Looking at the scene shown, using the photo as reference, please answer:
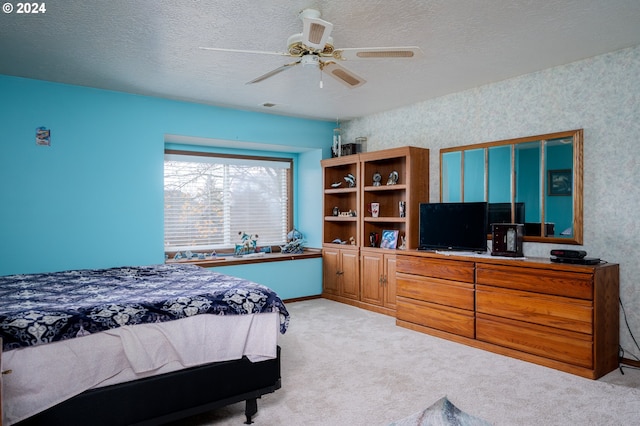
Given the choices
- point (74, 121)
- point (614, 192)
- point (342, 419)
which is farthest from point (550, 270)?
point (74, 121)

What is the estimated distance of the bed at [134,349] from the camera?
6.54ft

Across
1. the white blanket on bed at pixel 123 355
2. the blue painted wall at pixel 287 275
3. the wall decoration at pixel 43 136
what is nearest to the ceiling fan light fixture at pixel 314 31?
the white blanket on bed at pixel 123 355

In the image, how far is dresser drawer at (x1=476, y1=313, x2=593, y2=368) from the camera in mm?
3229

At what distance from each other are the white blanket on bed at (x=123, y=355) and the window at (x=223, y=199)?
3.29 metres

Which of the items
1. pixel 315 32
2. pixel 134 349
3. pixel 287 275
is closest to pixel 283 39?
pixel 315 32

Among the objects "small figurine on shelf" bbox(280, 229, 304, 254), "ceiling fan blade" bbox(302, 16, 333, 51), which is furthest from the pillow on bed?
"small figurine on shelf" bbox(280, 229, 304, 254)

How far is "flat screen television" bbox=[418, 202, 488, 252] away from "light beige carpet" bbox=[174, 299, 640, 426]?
982mm

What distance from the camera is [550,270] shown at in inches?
134

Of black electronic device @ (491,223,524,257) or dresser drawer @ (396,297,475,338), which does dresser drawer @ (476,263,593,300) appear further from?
dresser drawer @ (396,297,475,338)

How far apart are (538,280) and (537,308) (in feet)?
0.77

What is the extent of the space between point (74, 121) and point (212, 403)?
3.45 meters

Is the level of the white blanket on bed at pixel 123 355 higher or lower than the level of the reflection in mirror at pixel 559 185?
lower

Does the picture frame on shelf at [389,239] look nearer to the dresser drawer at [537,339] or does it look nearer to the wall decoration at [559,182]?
the dresser drawer at [537,339]

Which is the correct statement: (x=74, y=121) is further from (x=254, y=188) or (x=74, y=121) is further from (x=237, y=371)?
(x=237, y=371)
